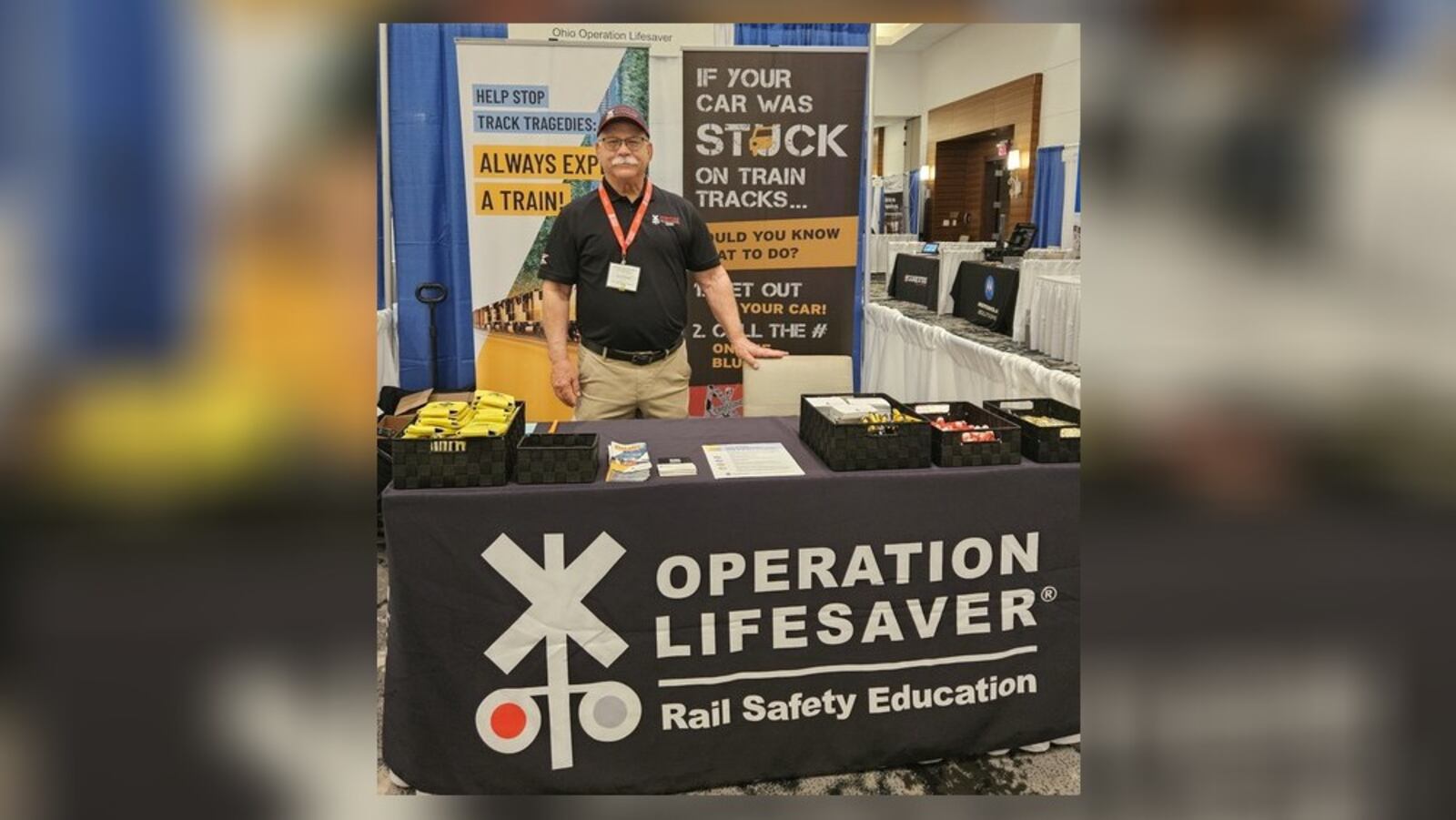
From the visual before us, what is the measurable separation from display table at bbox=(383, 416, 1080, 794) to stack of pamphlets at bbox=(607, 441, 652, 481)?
0.05 m

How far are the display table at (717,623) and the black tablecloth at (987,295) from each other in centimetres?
267

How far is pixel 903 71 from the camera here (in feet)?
51.8

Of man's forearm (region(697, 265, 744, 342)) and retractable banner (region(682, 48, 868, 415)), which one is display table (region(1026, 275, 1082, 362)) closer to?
retractable banner (region(682, 48, 868, 415))

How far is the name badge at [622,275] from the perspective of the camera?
3256 mm

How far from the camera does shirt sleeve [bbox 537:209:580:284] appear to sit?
3.29 meters

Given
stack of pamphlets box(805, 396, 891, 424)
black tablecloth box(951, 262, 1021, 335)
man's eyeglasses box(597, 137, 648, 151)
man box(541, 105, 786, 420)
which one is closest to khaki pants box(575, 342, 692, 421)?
man box(541, 105, 786, 420)

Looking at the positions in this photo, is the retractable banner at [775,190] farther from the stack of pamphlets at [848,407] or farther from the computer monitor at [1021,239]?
the computer monitor at [1021,239]

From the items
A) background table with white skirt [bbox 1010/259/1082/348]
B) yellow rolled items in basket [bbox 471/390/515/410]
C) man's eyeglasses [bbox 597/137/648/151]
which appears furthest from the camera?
background table with white skirt [bbox 1010/259/1082/348]

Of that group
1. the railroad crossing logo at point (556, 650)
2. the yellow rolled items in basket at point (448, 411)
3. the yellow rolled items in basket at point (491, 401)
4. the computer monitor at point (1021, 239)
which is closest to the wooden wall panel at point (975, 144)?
the computer monitor at point (1021, 239)
